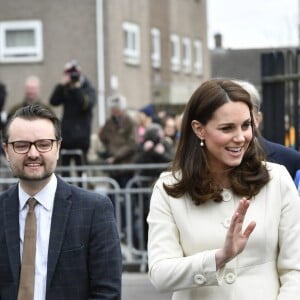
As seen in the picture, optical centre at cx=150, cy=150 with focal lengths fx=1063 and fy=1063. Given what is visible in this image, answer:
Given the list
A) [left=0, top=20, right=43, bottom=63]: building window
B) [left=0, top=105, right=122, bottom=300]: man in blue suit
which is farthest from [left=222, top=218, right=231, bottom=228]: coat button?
[left=0, top=20, right=43, bottom=63]: building window

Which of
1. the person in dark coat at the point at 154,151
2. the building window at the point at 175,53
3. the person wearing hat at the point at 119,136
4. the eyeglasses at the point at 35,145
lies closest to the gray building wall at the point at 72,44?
the building window at the point at 175,53

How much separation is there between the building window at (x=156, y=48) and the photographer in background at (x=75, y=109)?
2230 cm

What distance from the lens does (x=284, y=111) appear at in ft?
29.7

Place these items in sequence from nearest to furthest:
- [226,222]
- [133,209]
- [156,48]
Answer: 1. [226,222]
2. [133,209]
3. [156,48]

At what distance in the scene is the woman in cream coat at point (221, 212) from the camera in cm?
409

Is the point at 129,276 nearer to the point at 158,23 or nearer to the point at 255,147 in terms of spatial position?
the point at 255,147

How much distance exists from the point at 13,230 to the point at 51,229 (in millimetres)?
154

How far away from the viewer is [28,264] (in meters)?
4.25

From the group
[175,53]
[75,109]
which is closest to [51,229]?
[75,109]

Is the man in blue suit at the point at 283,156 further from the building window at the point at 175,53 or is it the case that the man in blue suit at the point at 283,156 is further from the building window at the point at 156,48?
the building window at the point at 175,53

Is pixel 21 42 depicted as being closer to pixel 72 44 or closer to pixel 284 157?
pixel 72 44

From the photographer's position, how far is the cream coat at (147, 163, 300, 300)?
4.08 metres

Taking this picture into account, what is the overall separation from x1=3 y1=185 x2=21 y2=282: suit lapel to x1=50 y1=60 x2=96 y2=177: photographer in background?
928 centimetres

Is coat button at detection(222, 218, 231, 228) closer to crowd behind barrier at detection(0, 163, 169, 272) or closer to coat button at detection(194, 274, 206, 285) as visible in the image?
coat button at detection(194, 274, 206, 285)
